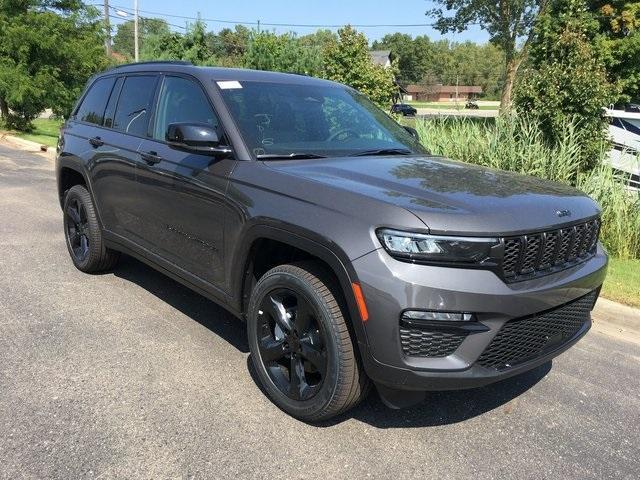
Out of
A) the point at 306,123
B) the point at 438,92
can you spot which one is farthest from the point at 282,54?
the point at 438,92

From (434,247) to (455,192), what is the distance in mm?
504

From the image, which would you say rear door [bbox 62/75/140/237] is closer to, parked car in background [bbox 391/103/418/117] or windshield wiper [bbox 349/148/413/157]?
windshield wiper [bbox 349/148/413/157]

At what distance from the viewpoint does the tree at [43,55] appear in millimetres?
17953

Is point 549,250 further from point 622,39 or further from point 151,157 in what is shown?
point 622,39

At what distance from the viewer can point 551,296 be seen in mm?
2852

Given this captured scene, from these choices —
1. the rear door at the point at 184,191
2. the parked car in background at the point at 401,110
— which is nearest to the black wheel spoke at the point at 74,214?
the rear door at the point at 184,191

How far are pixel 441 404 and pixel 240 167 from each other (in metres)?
1.81

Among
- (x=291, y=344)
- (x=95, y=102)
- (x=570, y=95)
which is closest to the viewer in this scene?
(x=291, y=344)

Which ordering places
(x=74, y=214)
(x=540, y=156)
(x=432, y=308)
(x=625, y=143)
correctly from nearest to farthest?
(x=432, y=308), (x=74, y=214), (x=540, y=156), (x=625, y=143)

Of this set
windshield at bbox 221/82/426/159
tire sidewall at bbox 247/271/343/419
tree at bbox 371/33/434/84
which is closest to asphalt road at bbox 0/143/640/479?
tire sidewall at bbox 247/271/343/419

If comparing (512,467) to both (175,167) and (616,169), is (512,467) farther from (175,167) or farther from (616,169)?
(616,169)

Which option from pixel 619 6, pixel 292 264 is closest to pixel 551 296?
pixel 292 264

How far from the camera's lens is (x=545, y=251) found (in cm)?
288

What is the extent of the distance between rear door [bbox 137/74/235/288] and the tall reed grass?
495 centimetres
